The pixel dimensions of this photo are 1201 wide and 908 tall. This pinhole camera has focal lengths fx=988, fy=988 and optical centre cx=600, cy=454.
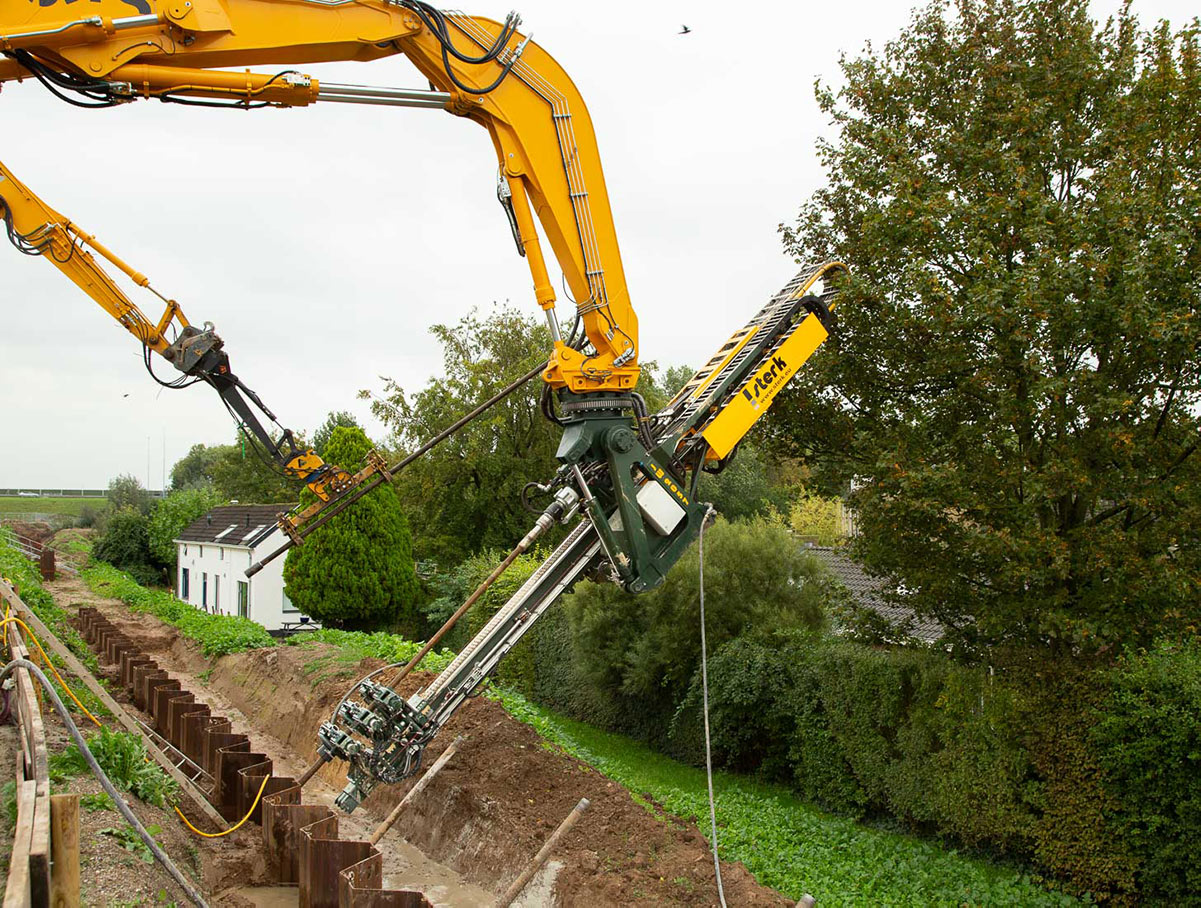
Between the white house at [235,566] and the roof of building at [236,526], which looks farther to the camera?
the roof of building at [236,526]

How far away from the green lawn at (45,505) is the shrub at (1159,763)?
77.6 m

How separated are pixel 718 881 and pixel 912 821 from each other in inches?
193

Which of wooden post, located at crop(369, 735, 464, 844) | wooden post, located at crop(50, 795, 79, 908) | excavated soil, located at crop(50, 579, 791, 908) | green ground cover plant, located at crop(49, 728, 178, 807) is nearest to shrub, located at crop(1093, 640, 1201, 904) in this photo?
excavated soil, located at crop(50, 579, 791, 908)

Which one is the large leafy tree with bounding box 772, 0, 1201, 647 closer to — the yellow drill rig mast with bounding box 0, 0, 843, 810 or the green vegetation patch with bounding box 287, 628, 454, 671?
the yellow drill rig mast with bounding box 0, 0, 843, 810

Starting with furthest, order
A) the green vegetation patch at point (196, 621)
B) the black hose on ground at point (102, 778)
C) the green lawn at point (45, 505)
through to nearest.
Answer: the green lawn at point (45, 505), the green vegetation patch at point (196, 621), the black hose on ground at point (102, 778)

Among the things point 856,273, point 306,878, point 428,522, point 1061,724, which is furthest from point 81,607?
point 1061,724

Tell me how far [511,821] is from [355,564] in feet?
47.8

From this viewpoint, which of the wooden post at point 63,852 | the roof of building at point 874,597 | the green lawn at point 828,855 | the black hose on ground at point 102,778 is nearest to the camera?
the wooden post at point 63,852

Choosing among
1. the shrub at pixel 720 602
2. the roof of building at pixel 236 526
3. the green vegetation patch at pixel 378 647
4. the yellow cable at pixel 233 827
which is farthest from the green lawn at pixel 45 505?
the yellow cable at pixel 233 827

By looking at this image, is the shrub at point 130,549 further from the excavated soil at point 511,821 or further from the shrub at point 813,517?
the excavated soil at point 511,821

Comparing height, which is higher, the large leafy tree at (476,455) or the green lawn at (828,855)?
→ the large leafy tree at (476,455)

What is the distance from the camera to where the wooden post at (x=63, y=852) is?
4484 millimetres

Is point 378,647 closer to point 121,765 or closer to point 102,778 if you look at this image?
point 121,765

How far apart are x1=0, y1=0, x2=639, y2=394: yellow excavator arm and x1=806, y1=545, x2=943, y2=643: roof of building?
16.6 ft
